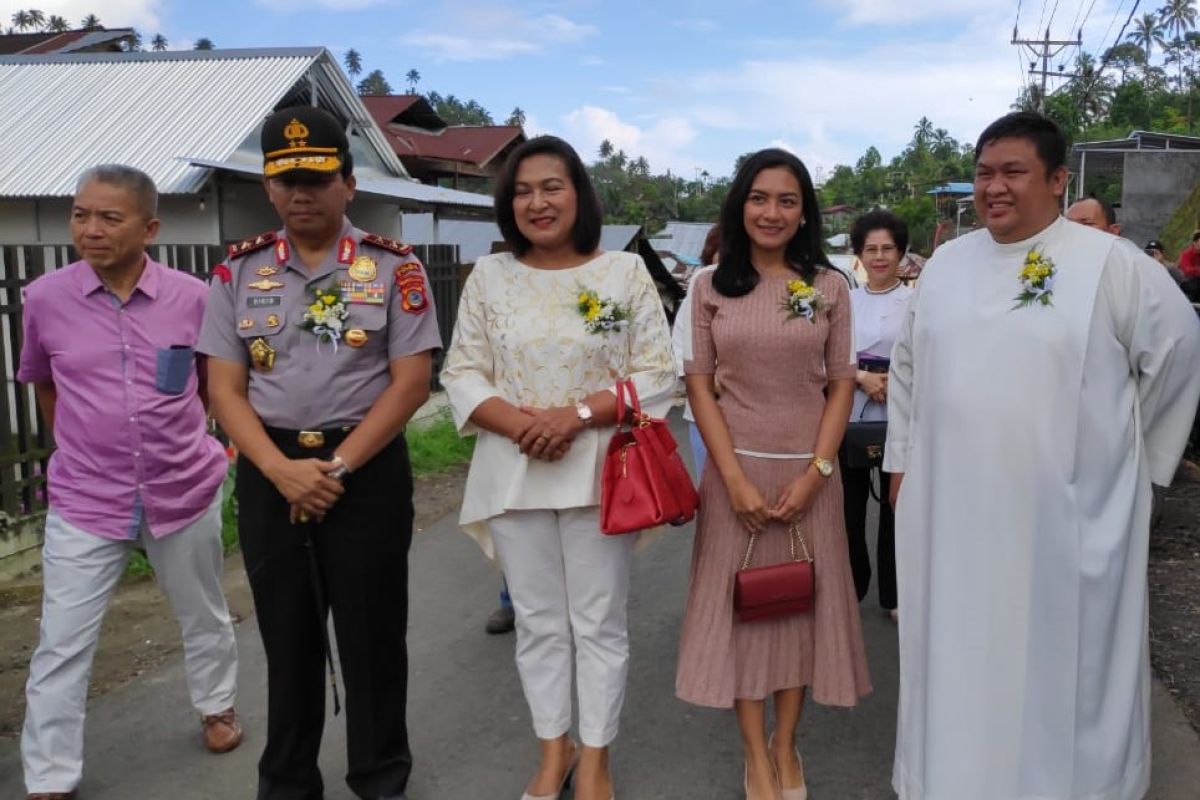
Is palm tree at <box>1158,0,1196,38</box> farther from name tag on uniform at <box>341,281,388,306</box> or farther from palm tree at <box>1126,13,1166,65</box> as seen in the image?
name tag on uniform at <box>341,281,388,306</box>

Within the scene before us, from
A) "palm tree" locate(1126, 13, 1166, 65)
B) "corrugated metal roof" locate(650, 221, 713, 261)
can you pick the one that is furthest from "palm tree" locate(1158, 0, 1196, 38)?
"corrugated metal roof" locate(650, 221, 713, 261)

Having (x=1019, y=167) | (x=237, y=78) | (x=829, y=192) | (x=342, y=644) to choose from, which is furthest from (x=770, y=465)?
(x=829, y=192)

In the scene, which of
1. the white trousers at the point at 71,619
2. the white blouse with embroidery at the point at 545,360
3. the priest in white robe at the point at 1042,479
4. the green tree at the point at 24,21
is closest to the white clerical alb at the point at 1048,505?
the priest in white robe at the point at 1042,479

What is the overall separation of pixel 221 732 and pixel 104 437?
1.08 m

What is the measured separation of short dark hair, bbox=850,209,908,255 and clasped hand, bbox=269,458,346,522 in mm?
2914

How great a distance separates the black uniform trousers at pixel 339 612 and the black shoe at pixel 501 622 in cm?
158

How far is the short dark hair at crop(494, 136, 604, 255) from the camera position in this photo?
3.16 meters

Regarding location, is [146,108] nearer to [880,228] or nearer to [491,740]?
[880,228]

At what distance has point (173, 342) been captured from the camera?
11.2 feet

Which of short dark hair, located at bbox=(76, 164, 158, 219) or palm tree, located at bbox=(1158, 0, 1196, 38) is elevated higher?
palm tree, located at bbox=(1158, 0, 1196, 38)

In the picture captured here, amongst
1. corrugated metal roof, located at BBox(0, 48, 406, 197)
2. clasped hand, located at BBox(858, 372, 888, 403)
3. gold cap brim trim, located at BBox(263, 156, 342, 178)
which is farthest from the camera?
corrugated metal roof, located at BBox(0, 48, 406, 197)

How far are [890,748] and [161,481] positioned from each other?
2.55 metres

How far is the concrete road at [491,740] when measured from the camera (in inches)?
133

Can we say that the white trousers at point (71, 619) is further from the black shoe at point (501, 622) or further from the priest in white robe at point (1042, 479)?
the priest in white robe at point (1042, 479)
